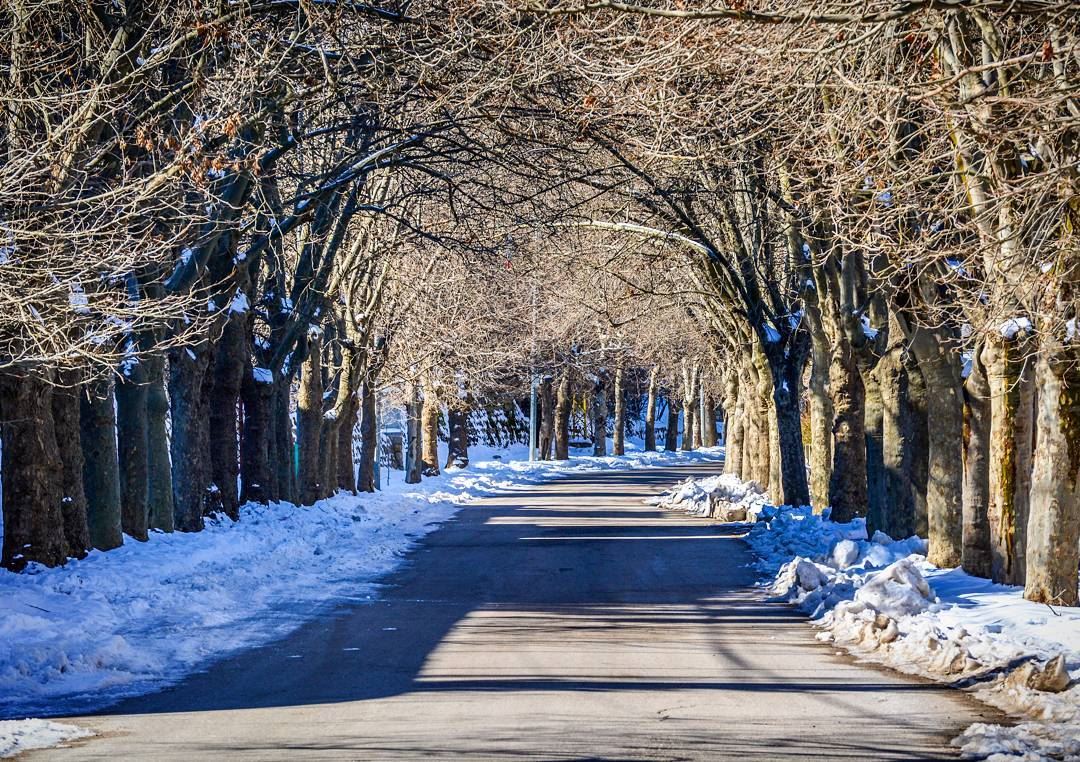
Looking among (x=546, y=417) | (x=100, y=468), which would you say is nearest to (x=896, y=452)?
(x=100, y=468)

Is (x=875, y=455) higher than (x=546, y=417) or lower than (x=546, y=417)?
lower

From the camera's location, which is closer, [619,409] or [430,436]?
[430,436]

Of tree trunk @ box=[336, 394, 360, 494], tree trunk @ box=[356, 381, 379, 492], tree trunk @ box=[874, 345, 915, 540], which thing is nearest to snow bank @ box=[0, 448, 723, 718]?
tree trunk @ box=[874, 345, 915, 540]

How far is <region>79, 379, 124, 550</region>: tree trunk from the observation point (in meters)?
17.3

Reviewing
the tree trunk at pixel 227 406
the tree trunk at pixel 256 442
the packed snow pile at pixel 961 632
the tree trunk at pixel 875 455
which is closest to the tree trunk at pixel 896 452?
the tree trunk at pixel 875 455

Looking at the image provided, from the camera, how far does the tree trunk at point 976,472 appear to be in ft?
45.4

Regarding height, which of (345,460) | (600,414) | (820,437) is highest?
(600,414)

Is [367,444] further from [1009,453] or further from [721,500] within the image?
[1009,453]

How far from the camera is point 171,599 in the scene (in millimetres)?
14266

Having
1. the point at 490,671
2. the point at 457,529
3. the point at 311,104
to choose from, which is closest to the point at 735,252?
the point at 457,529

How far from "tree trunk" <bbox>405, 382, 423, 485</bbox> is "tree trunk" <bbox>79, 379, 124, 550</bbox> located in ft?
80.1

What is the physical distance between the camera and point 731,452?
45.6m

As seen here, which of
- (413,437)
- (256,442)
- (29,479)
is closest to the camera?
(29,479)

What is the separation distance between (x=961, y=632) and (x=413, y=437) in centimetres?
3334
